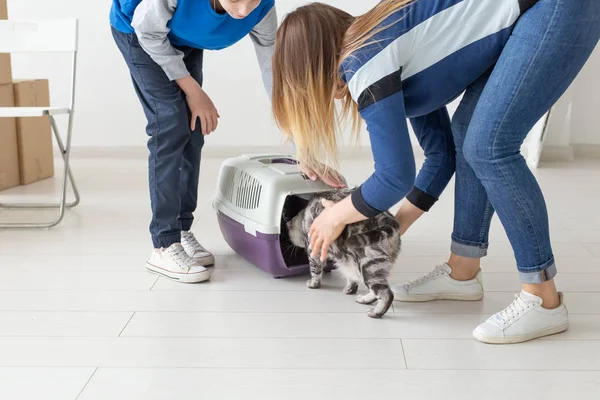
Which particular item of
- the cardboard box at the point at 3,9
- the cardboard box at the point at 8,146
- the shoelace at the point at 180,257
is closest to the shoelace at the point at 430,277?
the shoelace at the point at 180,257

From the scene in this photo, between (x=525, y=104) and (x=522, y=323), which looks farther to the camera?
(x=522, y=323)

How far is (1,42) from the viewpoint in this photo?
8.71ft

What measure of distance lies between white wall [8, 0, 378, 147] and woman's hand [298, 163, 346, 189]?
213cm

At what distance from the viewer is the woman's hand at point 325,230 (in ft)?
5.07

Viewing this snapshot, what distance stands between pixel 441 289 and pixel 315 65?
65cm

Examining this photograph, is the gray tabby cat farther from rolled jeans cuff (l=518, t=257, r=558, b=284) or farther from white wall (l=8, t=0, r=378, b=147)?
white wall (l=8, t=0, r=378, b=147)

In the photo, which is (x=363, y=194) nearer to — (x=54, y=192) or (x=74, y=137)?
(x=54, y=192)

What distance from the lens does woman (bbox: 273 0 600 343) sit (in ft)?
4.39

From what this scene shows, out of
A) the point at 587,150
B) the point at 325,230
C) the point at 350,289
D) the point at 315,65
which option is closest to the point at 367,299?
the point at 350,289

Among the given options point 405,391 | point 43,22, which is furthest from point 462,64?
point 43,22

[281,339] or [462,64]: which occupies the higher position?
[462,64]

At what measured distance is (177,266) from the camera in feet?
6.25

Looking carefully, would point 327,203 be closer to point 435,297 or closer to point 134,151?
point 435,297

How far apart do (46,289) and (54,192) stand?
4.35 feet
